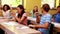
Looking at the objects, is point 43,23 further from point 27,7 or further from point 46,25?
point 27,7

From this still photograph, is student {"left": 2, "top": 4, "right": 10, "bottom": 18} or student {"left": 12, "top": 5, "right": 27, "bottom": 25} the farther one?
student {"left": 2, "top": 4, "right": 10, "bottom": 18}

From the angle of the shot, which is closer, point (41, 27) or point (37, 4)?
point (41, 27)

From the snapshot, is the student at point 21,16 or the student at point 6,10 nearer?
the student at point 21,16

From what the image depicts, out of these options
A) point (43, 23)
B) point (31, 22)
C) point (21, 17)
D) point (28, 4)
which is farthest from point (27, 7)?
point (43, 23)

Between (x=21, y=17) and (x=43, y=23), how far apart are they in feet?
3.97

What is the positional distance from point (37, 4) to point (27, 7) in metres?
0.56

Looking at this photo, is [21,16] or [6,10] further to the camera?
[6,10]

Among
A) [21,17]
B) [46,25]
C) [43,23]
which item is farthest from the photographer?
[21,17]

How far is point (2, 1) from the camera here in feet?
24.6

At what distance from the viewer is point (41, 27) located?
151 inches

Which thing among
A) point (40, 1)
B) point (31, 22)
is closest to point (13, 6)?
point (40, 1)

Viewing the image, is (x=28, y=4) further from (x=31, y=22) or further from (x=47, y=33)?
(x=47, y=33)

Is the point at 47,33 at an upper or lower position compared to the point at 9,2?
lower

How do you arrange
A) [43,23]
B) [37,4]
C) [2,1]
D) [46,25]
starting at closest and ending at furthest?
[46,25], [43,23], [2,1], [37,4]
